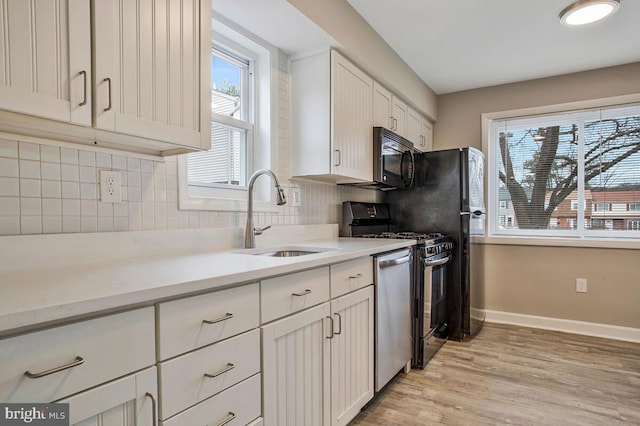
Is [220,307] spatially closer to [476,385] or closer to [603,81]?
[476,385]

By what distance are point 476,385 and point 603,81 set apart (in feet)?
9.57

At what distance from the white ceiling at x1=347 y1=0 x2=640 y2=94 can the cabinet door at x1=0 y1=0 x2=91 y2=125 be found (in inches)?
65.4

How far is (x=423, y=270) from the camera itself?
2473 mm

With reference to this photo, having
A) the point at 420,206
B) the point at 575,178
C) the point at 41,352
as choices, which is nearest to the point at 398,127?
the point at 420,206

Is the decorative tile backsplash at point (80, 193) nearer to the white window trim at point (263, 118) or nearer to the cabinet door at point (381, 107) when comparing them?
the white window trim at point (263, 118)

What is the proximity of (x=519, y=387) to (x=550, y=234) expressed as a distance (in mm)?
1826

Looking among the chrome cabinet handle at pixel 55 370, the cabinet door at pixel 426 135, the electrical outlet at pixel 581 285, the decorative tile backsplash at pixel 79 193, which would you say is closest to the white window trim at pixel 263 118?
the decorative tile backsplash at pixel 79 193

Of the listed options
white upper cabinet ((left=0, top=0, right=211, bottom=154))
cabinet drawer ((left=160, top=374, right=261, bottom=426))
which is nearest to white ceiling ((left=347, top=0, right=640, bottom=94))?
white upper cabinet ((left=0, top=0, right=211, bottom=154))

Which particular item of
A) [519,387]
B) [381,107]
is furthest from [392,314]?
[381,107]

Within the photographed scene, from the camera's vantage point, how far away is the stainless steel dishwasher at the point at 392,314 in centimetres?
199

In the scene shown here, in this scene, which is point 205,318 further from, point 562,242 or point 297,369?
point 562,242

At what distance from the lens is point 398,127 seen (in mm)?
3117

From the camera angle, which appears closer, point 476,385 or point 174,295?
point 174,295

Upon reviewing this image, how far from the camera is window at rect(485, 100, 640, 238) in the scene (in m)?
3.18
